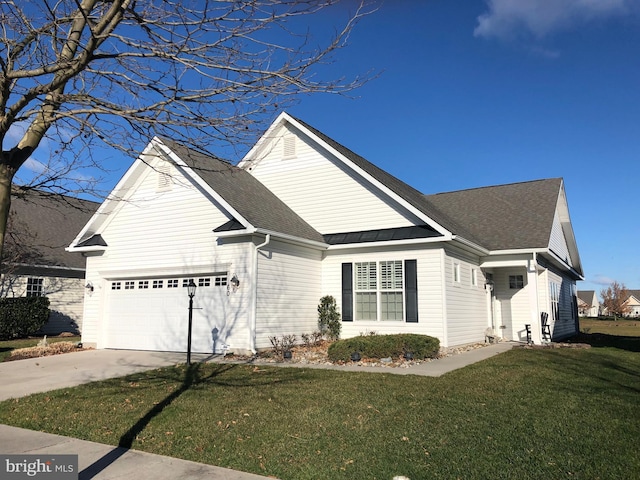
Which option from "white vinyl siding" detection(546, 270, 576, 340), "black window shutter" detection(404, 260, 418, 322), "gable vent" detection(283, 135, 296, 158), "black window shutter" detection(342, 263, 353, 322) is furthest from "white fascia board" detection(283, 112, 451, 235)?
"white vinyl siding" detection(546, 270, 576, 340)

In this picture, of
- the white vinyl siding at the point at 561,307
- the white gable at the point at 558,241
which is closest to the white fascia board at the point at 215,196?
the white gable at the point at 558,241

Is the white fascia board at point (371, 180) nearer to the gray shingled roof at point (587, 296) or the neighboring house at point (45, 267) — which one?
the neighboring house at point (45, 267)

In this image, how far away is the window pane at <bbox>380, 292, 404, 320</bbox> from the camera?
14812 millimetres

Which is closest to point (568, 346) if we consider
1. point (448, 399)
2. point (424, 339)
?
point (424, 339)

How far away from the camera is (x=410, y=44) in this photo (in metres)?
8.57

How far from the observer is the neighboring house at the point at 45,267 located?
20.8m

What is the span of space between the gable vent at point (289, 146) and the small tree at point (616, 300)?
73330mm

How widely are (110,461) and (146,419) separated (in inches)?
59.6

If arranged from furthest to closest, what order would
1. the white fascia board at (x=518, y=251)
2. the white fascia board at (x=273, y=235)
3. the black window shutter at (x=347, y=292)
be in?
the white fascia board at (x=518, y=251), the black window shutter at (x=347, y=292), the white fascia board at (x=273, y=235)

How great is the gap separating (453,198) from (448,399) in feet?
51.9

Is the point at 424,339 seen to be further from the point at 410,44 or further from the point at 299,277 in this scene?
the point at 410,44

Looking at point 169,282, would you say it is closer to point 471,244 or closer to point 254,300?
point 254,300

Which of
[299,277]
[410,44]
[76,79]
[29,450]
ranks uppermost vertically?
[410,44]

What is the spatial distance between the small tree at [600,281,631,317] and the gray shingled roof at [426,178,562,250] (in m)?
64.6
